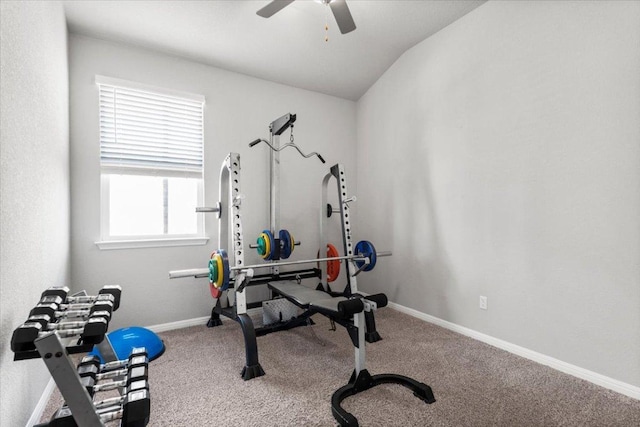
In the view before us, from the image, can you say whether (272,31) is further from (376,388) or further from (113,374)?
(376,388)

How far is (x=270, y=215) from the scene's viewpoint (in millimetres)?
3346

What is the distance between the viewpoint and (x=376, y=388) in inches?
73.5

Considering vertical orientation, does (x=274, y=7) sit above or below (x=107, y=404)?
above

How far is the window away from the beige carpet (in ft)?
3.41

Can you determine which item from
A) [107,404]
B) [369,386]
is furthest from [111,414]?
[369,386]

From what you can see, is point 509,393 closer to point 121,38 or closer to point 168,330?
point 168,330

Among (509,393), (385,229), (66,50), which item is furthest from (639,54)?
(66,50)

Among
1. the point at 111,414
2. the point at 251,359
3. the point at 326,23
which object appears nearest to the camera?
the point at 111,414

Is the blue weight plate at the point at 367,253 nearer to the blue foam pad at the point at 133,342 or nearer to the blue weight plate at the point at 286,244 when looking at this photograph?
the blue weight plate at the point at 286,244

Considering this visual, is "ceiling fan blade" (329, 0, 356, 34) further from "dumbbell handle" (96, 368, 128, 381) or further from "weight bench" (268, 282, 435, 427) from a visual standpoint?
"dumbbell handle" (96, 368, 128, 381)

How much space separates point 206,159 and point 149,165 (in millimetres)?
512

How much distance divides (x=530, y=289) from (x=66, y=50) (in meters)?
4.01

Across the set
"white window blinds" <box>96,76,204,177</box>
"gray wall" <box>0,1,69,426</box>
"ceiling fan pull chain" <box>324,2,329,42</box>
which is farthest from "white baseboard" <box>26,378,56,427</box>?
"ceiling fan pull chain" <box>324,2,329,42</box>

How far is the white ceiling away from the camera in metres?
2.45
